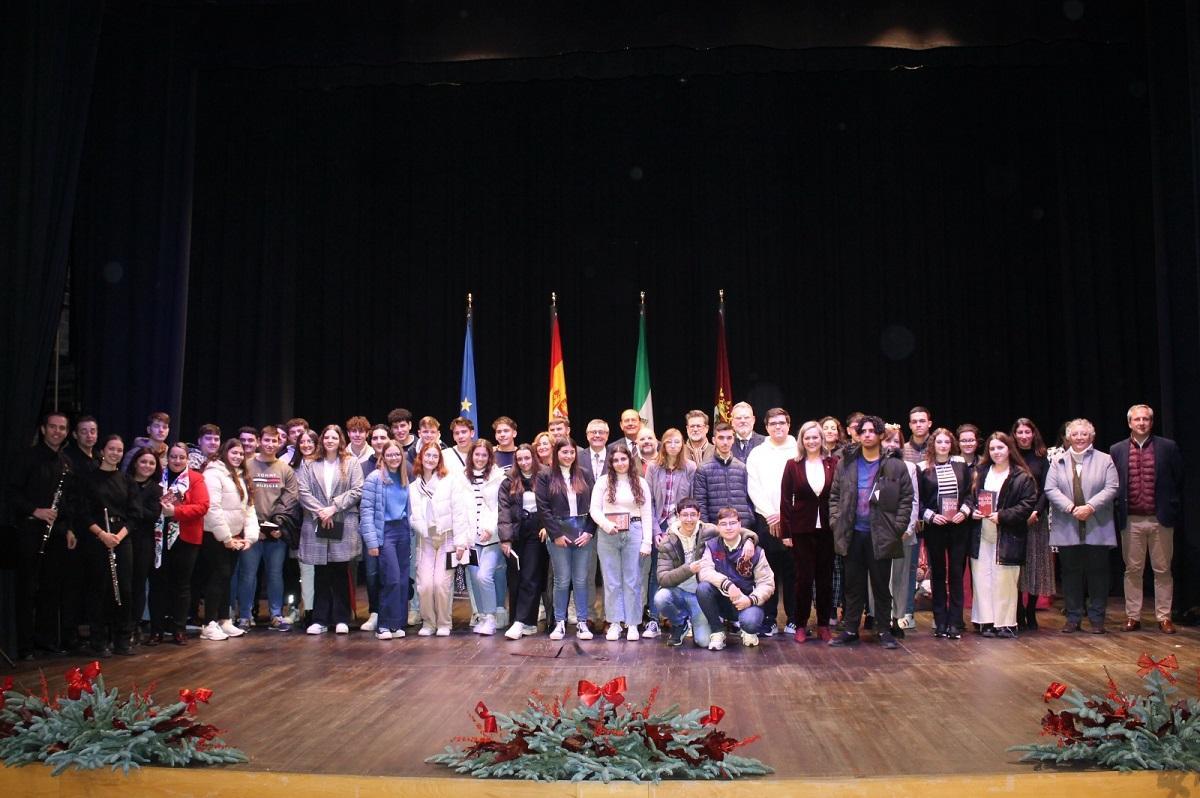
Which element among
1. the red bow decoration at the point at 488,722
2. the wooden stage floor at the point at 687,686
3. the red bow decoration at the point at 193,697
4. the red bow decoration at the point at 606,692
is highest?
the red bow decoration at the point at 606,692

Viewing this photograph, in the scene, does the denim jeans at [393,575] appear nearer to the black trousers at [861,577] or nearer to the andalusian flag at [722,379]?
the black trousers at [861,577]

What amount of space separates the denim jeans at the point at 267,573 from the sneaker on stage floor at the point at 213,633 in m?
0.33

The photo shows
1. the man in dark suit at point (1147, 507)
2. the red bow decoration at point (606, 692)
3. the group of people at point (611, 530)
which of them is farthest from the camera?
the man in dark suit at point (1147, 507)

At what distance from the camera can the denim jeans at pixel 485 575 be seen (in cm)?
745

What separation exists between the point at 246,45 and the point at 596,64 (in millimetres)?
3008

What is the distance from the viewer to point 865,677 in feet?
19.2

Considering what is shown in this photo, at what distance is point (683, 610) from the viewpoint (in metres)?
6.96

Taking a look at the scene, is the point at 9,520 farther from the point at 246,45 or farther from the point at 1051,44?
A: the point at 1051,44

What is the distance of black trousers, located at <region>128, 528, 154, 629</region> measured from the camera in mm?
6883

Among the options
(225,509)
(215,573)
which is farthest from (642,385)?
(215,573)

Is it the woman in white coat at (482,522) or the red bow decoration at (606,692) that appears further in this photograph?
the woman in white coat at (482,522)

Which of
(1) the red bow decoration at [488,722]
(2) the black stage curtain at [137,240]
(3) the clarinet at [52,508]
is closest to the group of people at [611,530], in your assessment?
(3) the clarinet at [52,508]

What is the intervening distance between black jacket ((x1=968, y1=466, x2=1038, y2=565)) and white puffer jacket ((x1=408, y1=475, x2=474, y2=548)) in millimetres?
3400

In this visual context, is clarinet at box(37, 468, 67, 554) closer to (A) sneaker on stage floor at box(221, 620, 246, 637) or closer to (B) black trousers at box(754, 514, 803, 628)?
(A) sneaker on stage floor at box(221, 620, 246, 637)
